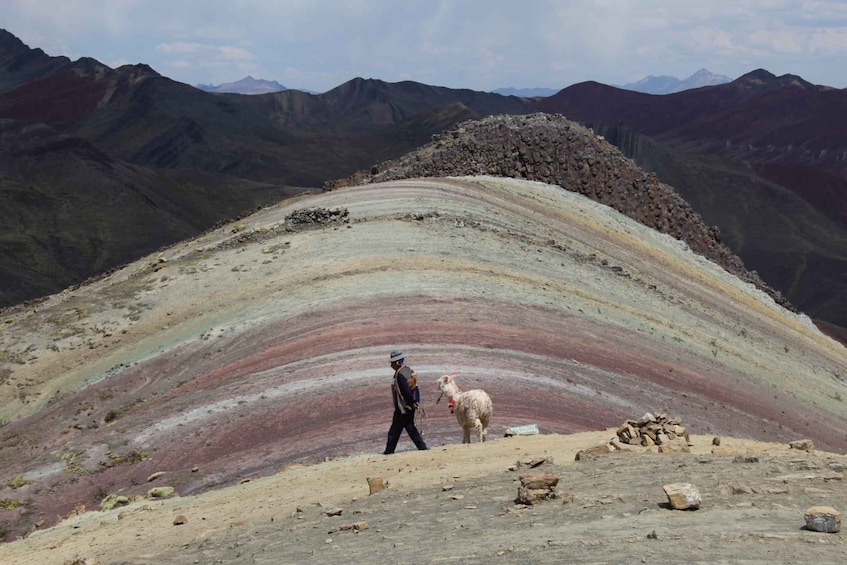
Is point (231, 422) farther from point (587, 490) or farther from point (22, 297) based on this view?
point (22, 297)

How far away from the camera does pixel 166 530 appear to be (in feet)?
30.8

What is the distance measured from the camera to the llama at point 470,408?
11.2 meters

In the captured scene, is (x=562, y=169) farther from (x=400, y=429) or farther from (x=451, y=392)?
(x=400, y=429)

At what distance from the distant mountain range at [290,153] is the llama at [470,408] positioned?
2287 centimetres

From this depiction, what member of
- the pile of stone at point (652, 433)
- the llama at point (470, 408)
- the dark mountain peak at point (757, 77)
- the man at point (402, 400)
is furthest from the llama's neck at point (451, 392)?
the dark mountain peak at point (757, 77)

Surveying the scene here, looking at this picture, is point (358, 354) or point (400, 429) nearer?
point (400, 429)

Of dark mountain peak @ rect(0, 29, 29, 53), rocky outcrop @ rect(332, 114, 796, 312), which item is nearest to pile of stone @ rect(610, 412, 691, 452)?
rocky outcrop @ rect(332, 114, 796, 312)

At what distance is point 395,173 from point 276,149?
93.0 m

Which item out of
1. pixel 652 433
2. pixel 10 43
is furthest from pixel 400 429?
pixel 10 43

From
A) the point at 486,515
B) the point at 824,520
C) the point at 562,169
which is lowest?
the point at 486,515

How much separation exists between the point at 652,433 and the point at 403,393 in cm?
285

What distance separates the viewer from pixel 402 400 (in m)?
11.0

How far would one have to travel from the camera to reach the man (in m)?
11.0

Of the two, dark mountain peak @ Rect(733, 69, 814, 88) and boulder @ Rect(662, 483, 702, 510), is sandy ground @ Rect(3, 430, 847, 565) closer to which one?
boulder @ Rect(662, 483, 702, 510)
